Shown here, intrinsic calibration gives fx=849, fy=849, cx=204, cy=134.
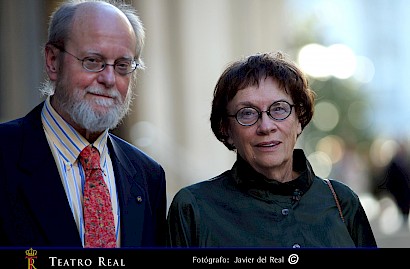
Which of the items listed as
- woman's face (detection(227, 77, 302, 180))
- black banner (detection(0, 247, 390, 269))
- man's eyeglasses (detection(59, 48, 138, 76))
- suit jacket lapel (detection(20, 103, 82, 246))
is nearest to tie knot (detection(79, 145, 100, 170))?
suit jacket lapel (detection(20, 103, 82, 246))

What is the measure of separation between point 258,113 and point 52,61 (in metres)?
0.99

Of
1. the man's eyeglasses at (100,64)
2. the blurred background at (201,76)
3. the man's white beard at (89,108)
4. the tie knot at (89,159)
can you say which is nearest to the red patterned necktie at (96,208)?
the tie knot at (89,159)

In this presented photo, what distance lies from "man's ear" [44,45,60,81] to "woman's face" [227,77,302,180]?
819 millimetres

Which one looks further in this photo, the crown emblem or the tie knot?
the tie knot

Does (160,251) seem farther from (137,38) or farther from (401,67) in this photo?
(401,67)

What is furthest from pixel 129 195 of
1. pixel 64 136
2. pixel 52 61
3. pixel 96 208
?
pixel 52 61

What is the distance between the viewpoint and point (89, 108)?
3.70m

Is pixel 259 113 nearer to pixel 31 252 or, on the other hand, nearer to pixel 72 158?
pixel 72 158

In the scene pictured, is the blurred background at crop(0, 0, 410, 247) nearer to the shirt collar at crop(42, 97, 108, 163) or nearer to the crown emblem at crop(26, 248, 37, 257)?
the shirt collar at crop(42, 97, 108, 163)

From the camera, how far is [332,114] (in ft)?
109

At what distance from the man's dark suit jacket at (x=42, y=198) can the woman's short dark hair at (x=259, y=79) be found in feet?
1.60

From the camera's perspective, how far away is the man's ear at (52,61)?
3887 millimetres

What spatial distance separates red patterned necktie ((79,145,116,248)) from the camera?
359 centimetres

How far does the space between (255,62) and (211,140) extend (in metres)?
11.1
